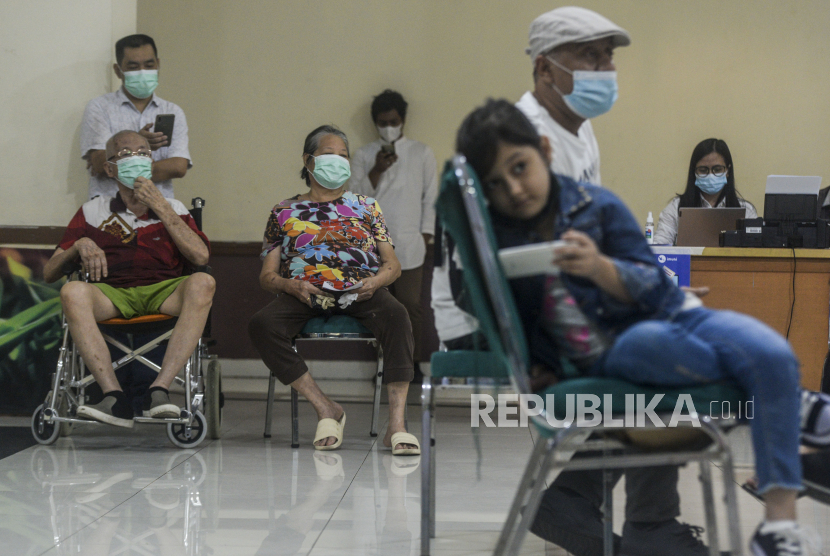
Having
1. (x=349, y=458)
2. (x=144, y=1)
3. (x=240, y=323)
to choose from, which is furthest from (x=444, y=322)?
(x=144, y=1)

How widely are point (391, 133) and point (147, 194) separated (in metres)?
1.78

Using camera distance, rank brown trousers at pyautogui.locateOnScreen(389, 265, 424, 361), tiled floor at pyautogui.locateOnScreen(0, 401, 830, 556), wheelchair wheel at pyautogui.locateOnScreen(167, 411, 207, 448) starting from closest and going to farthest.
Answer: tiled floor at pyautogui.locateOnScreen(0, 401, 830, 556)
wheelchair wheel at pyautogui.locateOnScreen(167, 411, 207, 448)
brown trousers at pyautogui.locateOnScreen(389, 265, 424, 361)

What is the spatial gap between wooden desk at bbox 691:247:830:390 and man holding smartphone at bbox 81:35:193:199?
7.35 feet

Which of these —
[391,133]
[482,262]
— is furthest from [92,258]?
[482,262]

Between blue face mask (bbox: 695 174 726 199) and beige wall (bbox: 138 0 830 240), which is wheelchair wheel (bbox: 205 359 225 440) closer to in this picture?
beige wall (bbox: 138 0 830 240)

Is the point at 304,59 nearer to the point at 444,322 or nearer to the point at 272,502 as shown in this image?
the point at 272,502

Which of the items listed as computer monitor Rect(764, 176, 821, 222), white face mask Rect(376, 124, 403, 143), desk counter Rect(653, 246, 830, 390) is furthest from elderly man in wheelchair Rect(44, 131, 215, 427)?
computer monitor Rect(764, 176, 821, 222)

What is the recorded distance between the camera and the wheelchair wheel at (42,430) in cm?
304

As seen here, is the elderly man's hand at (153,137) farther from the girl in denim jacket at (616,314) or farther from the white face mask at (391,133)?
the girl in denim jacket at (616,314)

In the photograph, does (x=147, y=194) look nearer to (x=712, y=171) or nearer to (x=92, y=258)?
(x=92, y=258)

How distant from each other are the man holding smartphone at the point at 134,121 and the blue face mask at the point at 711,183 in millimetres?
2418

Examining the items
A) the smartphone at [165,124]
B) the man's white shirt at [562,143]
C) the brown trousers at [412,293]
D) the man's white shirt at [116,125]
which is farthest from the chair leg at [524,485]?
the brown trousers at [412,293]

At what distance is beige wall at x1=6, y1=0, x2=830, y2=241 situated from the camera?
188 inches

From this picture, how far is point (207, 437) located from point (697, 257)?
2083 millimetres
